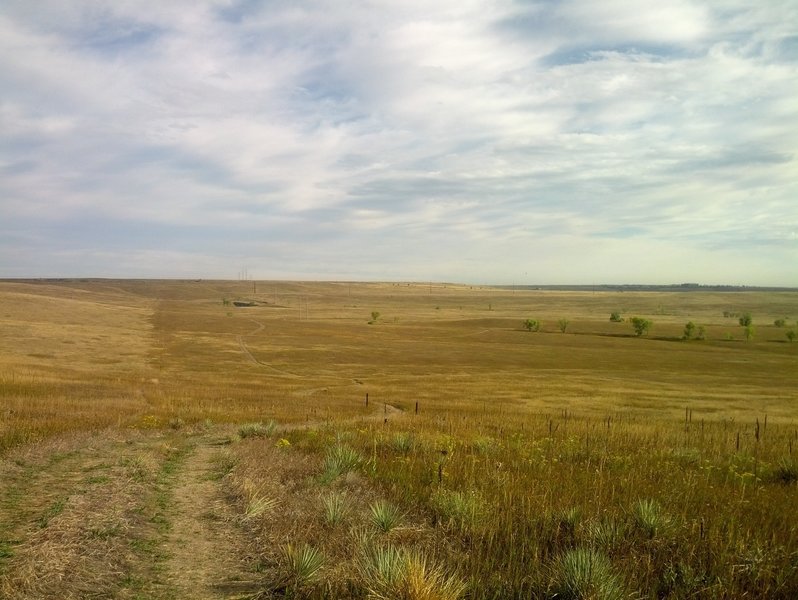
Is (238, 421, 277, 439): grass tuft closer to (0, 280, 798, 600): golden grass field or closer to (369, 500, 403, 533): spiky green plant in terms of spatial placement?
(0, 280, 798, 600): golden grass field

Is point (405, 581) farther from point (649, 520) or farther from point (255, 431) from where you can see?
point (255, 431)

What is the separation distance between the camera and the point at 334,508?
702 cm

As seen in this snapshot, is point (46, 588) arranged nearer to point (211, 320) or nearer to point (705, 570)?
point (705, 570)

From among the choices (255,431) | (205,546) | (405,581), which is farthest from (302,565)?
(255,431)

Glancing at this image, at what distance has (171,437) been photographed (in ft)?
52.4

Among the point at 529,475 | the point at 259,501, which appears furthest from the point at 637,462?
the point at 259,501

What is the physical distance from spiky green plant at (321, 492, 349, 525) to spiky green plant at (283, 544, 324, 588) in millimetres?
1034

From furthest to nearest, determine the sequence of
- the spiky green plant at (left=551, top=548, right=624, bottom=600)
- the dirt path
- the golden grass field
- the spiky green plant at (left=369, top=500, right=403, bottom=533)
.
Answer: the spiky green plant at (left=369, top=500, right=403, bottom=533)
the dirt path
the golden grass field
the spiky green plant at (left=551, top=548, right=624, bottom=600)

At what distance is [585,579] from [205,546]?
426cm

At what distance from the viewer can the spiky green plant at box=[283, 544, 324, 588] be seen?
5336mm

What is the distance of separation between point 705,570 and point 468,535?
2449mm

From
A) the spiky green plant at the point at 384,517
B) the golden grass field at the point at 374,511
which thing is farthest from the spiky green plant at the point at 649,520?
the spiky green plant at the point at 384,517

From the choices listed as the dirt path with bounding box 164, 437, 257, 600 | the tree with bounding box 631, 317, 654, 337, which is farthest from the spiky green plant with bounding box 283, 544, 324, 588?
the tree with bounding box 631, 317, 654, 337

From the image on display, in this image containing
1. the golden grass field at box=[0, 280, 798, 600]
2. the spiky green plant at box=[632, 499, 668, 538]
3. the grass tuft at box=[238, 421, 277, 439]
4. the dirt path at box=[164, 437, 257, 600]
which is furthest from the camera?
the grass tuft at box=[238, 421, 277, 439]
